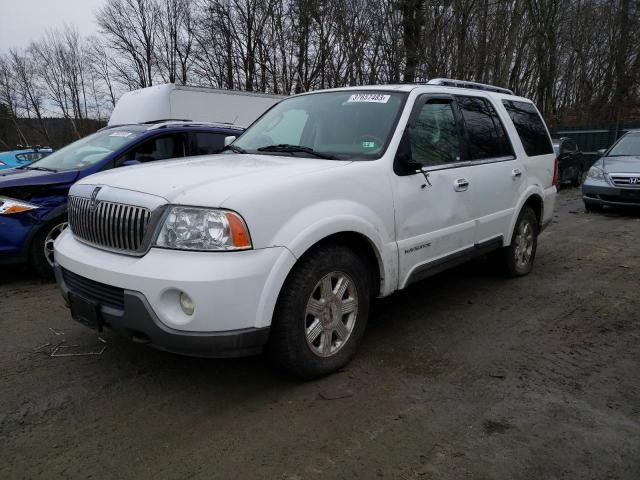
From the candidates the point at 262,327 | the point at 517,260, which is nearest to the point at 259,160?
the point at 262,327

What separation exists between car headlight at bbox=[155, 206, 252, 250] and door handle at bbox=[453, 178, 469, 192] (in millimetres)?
2072

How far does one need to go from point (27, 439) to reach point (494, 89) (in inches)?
200

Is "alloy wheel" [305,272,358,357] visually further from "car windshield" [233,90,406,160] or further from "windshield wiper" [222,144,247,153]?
"windshield wiper" [222,144,247,153]

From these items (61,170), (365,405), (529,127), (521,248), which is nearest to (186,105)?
(61,170)

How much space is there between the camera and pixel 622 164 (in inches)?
384

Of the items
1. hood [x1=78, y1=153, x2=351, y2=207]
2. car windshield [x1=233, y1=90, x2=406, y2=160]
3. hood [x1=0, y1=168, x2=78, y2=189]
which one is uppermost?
car windshield [x1=233, y1=90, x2=406, y2=160]

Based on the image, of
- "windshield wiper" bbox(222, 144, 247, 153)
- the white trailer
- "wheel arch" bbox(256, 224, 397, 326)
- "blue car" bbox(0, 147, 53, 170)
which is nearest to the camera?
"wheel arch" bbox(256, 224, 397, 326)

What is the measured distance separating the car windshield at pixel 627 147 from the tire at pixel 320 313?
9395mm

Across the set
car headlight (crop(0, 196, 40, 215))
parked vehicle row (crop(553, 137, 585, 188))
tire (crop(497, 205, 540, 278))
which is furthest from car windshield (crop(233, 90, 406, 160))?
parked vehicle row (crop(553, 137, 585, 188))

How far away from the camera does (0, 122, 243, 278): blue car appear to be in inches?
200

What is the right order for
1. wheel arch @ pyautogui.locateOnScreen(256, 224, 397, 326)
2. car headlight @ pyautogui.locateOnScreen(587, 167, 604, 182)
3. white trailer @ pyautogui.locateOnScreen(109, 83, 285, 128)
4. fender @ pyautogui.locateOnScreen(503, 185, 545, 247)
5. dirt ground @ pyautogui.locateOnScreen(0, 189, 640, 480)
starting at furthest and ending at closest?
white trailer @ pyautogui.locateOnScreen(109, 83, 285, 128)
car headlight @ pyautogui.locateOnScreen(587, 167, 604, 182)
fender @ pyautogui.locateOnScreen(503, 185, 545, 247)
wheel arch @ pyautogui.locateOnScreen(256, 224, 397, 326)
dirt ground @ pyautogui.locateOnScreen(0, 189, 640, 480)

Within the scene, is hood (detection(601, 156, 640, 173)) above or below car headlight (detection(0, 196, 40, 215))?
below

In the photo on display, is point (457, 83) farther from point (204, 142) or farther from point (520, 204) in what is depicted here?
point (204, 142)

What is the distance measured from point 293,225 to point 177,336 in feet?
2.84
